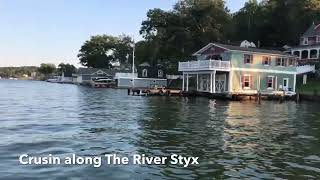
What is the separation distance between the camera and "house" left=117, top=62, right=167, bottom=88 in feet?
365

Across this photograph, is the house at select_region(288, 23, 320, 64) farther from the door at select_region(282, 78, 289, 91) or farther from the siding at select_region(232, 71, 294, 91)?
the door at select_region(282, 78, 289, 91)

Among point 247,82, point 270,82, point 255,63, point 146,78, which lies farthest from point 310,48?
point 146,78

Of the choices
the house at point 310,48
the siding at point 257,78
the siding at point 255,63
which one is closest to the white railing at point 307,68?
the house at point 310,48

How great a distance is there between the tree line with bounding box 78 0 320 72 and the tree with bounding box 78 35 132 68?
212 feet

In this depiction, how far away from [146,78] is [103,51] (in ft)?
217

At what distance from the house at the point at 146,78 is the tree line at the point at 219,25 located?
5.07 metres

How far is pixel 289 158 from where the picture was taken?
651 inches

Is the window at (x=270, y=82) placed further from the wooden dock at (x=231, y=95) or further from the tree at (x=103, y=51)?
the tree at (x=103, y=51)

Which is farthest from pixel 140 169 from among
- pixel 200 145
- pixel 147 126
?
pixel 147 126

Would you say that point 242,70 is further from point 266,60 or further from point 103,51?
point 103,51

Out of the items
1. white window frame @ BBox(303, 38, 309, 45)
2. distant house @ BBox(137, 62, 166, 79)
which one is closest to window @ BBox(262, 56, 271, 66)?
→ white window frame @ BBox(303, 38, 309, 45)

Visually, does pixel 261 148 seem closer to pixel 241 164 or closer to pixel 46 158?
pixel 241 164

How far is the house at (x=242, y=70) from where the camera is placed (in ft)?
194

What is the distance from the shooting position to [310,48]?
78.1 m
